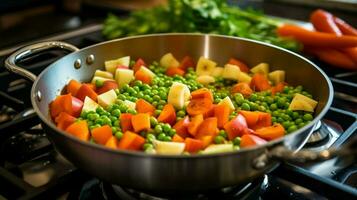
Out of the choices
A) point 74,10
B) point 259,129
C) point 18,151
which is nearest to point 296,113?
point 259,129

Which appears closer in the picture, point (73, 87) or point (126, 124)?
point (126, 124)

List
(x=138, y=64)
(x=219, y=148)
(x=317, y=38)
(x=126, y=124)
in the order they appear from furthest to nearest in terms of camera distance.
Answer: (x=317, y=38) → (x=138, y=64) → (x=126, y=124) → (x=219, y=148)

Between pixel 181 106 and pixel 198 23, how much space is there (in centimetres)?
61

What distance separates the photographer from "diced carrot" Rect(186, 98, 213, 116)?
0.88 meters

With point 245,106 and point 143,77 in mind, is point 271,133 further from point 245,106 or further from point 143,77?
point 143,77

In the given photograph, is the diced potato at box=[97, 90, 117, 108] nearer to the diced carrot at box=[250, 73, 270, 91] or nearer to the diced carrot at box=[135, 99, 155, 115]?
the diced carrot at box=[135, 99, 155, 115]

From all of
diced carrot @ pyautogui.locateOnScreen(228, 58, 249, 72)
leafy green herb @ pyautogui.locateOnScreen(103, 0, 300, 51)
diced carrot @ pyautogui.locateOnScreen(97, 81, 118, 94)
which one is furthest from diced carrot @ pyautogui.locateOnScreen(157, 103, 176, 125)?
leafy green herb @ pyautogui.locateOnScreen(103, 0, 300, 51)

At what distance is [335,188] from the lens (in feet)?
2.42

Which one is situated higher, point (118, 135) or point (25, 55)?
point (25, 55)

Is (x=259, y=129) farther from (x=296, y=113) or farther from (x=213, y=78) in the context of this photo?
(x=213, y=78)

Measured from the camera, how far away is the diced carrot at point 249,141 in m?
0.77

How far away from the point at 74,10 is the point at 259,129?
1.36 m

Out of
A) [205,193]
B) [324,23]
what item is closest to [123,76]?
[205,193]

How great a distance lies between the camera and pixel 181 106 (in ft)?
3.05
